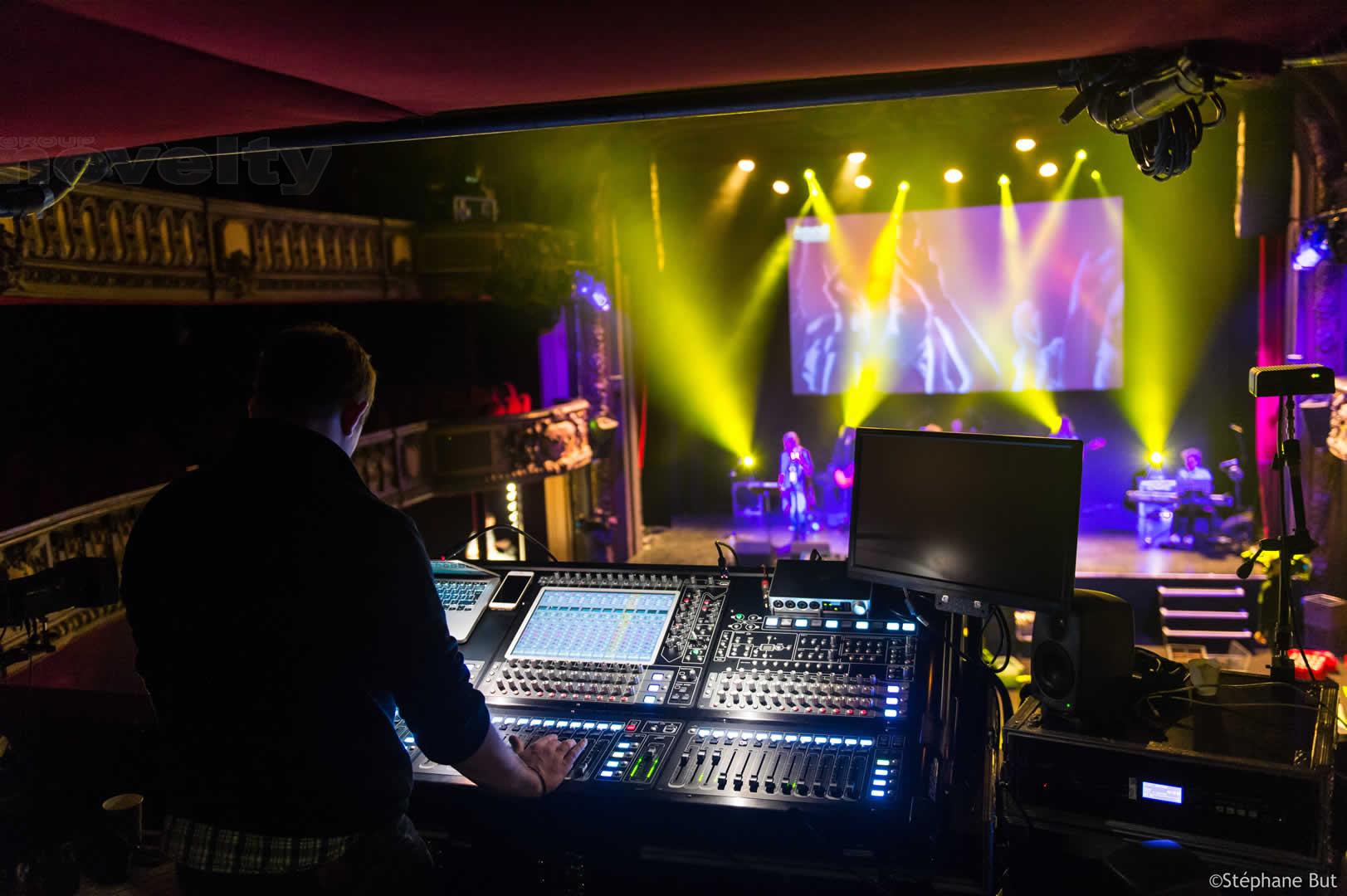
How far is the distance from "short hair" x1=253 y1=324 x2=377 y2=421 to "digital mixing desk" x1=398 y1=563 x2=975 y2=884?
0.92 meters

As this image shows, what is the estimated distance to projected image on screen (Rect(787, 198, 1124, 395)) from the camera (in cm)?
1130

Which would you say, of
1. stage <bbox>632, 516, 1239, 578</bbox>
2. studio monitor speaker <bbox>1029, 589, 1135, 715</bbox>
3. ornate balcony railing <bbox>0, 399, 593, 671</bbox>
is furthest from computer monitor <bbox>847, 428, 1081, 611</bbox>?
stage <bbox>632, 516, 1239, 578</bbox>

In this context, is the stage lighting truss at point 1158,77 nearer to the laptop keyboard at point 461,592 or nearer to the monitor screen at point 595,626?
the monitor screen at point 595,626

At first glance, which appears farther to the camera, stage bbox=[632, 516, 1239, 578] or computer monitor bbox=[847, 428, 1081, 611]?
stage bbox=[632, 516, 1239, 578]

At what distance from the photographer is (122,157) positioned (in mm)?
2646

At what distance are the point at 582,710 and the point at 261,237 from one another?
6.28 metres

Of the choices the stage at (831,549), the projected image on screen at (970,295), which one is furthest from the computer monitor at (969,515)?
the projected image on screen at (970,295)

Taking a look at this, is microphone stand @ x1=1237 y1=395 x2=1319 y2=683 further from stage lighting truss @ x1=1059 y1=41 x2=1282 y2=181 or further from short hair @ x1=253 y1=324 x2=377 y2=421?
short hair @ x1=253 y1=324 x2=377 y2=421

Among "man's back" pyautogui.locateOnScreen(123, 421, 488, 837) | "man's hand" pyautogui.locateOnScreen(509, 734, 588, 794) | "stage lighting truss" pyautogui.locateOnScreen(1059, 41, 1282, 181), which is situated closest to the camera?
"man's back" pyautogui.locateOnScreen(123, 421, 488, 837)

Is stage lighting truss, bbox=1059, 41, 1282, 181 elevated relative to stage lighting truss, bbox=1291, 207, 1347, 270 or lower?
lower

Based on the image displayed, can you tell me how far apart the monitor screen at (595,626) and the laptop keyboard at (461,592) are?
17 cm

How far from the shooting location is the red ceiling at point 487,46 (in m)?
1.32

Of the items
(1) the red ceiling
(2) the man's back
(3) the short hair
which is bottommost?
(2) the man's back

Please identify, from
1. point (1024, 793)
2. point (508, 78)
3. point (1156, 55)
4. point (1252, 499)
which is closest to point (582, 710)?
point (1024, 793)
